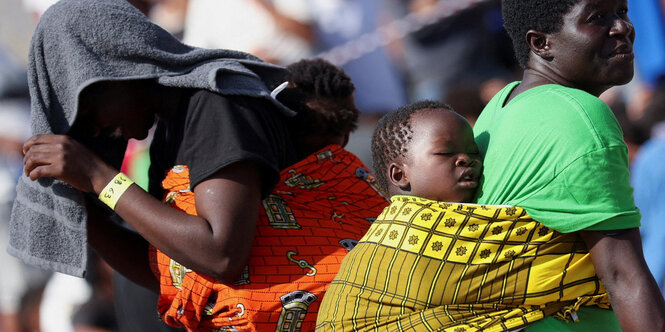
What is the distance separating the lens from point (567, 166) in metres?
1.91

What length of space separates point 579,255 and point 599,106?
349 mm

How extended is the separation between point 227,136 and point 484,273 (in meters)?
0.81

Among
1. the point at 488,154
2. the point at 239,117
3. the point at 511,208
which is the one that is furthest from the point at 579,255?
the point at 239,117

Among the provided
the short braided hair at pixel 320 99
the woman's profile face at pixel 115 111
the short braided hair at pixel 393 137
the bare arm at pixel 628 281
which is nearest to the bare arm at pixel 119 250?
the woman's profile face at pixel 115 111

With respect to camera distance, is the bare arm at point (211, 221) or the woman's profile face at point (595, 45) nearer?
the woman's profile face at point (595, 45)

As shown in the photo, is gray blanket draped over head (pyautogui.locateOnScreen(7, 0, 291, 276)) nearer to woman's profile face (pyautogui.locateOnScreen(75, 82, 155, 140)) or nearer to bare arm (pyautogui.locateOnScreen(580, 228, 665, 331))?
woman's profile face (pyautogui.locateOnScreen(75, 82, 155, 140))

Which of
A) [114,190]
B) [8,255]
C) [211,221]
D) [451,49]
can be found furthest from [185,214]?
[8,255]

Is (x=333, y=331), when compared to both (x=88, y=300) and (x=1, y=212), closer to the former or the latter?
(x=88, y=300)

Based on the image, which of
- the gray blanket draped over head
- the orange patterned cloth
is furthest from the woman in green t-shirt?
the gray blanket draped over head

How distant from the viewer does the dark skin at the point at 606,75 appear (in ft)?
6.26

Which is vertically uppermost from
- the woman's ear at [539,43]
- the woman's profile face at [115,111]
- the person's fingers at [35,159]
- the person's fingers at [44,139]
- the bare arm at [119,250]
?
the woman's ear at [539,43]

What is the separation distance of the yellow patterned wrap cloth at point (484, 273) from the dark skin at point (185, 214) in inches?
19.4

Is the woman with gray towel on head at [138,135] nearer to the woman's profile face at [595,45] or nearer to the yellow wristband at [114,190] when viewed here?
the yellow wristband at [114,190]

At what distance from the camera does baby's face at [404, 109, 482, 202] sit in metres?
2.12
